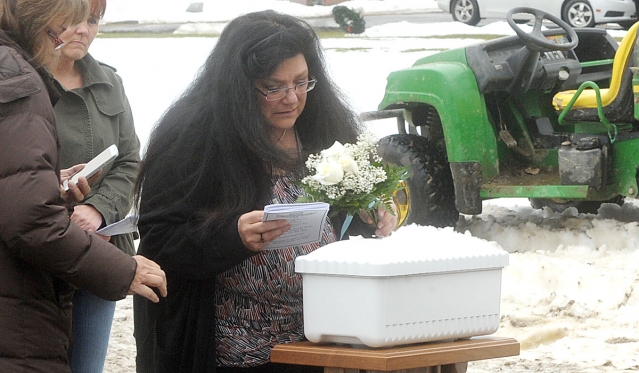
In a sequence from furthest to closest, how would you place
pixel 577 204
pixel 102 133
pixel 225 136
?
pixel 577 204 → pixel 102 133 → pixel 225 136

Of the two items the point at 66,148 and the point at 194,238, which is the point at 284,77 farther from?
the point at 66,148

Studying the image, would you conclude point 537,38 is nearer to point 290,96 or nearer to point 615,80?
point 615,80

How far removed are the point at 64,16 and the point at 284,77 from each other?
63cm

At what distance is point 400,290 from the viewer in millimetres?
2420

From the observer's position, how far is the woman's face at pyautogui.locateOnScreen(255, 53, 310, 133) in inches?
114

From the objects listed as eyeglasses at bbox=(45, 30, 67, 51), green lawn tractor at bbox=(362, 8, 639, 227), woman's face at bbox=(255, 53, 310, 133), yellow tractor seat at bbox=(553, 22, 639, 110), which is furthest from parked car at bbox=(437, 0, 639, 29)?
eyeglasses at bbox=(45, 30, 67, 51)

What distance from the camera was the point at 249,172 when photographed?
2814mm

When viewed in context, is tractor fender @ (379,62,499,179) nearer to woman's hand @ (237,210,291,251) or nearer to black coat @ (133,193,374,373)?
black coat @ (133,193,374,373)

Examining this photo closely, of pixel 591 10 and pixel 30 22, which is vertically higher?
pixel 30 22

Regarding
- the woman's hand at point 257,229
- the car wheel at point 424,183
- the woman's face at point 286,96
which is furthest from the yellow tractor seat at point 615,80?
the woman's hand at point 257,229

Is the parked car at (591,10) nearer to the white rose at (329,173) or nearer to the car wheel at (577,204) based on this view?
the car wheel at (577,204)

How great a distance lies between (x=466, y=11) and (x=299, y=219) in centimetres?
1790

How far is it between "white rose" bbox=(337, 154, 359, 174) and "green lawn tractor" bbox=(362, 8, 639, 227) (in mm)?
3745

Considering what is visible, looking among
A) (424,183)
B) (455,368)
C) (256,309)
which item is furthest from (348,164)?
(424,183)
